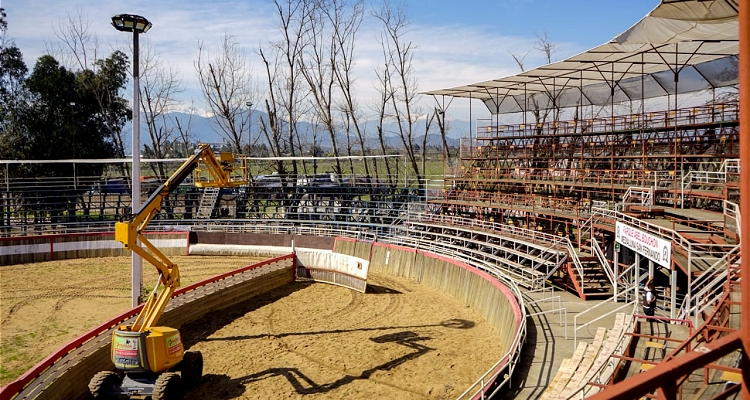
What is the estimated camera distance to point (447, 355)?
16.8 metres

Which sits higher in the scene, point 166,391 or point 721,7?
point 721,7

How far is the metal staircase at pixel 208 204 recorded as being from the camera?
4420cm

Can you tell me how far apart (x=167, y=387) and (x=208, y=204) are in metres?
33.5

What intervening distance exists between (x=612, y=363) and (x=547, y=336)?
184 inches

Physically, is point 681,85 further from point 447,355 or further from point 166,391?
point 166,391

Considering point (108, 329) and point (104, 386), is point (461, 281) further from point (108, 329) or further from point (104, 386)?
point (104, 386)

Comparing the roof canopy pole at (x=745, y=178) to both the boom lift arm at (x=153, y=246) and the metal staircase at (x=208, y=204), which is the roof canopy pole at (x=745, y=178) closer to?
the boom lift arm at (x=153, y=246)

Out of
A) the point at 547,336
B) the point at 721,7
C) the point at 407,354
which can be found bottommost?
the point at 407,354

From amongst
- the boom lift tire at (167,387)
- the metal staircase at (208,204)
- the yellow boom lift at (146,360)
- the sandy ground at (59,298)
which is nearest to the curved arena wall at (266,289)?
the yellow boom lift at (146,360)

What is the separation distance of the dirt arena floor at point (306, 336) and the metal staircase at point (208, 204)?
15.7 meters

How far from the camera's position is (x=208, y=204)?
45031 millimetres

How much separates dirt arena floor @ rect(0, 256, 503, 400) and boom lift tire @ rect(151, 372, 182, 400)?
3.01 feet

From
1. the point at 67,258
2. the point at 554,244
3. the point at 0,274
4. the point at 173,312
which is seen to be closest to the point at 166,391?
the point at 173,312

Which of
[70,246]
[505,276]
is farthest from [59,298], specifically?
[505,276]
